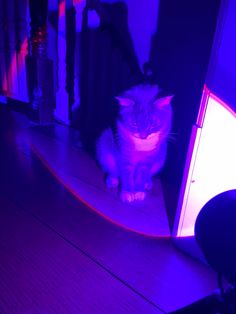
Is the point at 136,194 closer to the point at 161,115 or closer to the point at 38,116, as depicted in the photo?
the point at 161,115

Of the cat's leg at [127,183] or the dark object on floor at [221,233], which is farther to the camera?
the cat's leg at [127,183]

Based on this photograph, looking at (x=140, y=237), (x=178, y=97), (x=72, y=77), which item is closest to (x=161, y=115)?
Answer: (x=178, y=97)

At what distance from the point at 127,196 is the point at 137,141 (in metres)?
0.22

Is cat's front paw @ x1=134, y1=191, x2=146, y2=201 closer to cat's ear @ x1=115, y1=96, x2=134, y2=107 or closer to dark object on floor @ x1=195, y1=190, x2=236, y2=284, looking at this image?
cat's ear @ x1=115, y1=96, x2=134, y2=107

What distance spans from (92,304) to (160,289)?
172 mm

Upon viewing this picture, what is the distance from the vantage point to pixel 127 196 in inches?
41.6

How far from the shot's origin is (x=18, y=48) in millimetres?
1869

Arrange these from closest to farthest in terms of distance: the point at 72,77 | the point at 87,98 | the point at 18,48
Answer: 1. the point at 87,98
2. the point at 72,77
3. the point at 18,48

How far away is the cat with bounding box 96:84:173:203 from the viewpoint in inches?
38.5

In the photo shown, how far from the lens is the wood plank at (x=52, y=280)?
615 millimetres

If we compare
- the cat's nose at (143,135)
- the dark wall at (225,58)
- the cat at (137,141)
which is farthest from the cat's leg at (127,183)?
the dark wall at (225,58)

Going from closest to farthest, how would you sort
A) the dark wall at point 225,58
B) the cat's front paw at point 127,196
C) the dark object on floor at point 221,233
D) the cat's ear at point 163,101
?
1. the dark object on floor at point 221,233
2. the dark wall at point 225,58
3. the cat's ear at point 163,101
4. the cat's front paw at point 127,196

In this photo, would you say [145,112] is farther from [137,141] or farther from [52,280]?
[52,280]

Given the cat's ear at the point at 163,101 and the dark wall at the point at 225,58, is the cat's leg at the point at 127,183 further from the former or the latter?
the dark wall at the point at 225,58
